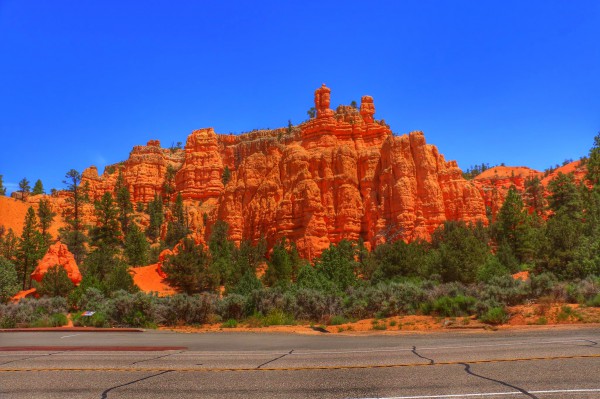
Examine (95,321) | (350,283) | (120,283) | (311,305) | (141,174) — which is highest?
(141,174)

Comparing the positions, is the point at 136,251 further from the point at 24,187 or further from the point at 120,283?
the point at 24,187

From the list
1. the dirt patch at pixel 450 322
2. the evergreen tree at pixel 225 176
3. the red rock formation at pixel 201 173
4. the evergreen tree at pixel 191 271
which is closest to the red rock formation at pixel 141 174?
the red rock formation at pixel 201 173

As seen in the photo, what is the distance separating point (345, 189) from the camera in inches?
2398

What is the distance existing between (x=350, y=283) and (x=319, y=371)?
26.4m

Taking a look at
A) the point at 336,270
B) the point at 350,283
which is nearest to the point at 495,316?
the point at 350,283

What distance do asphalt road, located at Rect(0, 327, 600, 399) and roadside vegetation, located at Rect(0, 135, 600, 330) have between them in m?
9.99

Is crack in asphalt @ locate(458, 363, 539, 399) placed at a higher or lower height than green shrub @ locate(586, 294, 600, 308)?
higher

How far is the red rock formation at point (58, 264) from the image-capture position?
44.1 metres

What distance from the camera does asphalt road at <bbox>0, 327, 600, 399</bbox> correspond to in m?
7.67

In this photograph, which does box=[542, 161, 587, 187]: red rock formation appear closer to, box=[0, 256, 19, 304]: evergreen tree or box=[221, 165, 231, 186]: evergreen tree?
box=[221, 165, 231, 186]: evergreen tree

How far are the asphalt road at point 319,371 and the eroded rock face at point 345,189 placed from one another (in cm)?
4293

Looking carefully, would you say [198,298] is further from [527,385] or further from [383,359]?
[527,385]

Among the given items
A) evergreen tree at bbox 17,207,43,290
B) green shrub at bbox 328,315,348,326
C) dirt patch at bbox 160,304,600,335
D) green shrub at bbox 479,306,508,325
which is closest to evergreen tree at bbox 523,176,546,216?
dirt patch at bbox 160,304,600,335

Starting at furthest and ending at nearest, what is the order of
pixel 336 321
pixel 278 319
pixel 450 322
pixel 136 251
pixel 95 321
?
pixel 136 251 < pixel 95 321 < pixel 278 319 < pixel 336 321 < pixel 450 322
